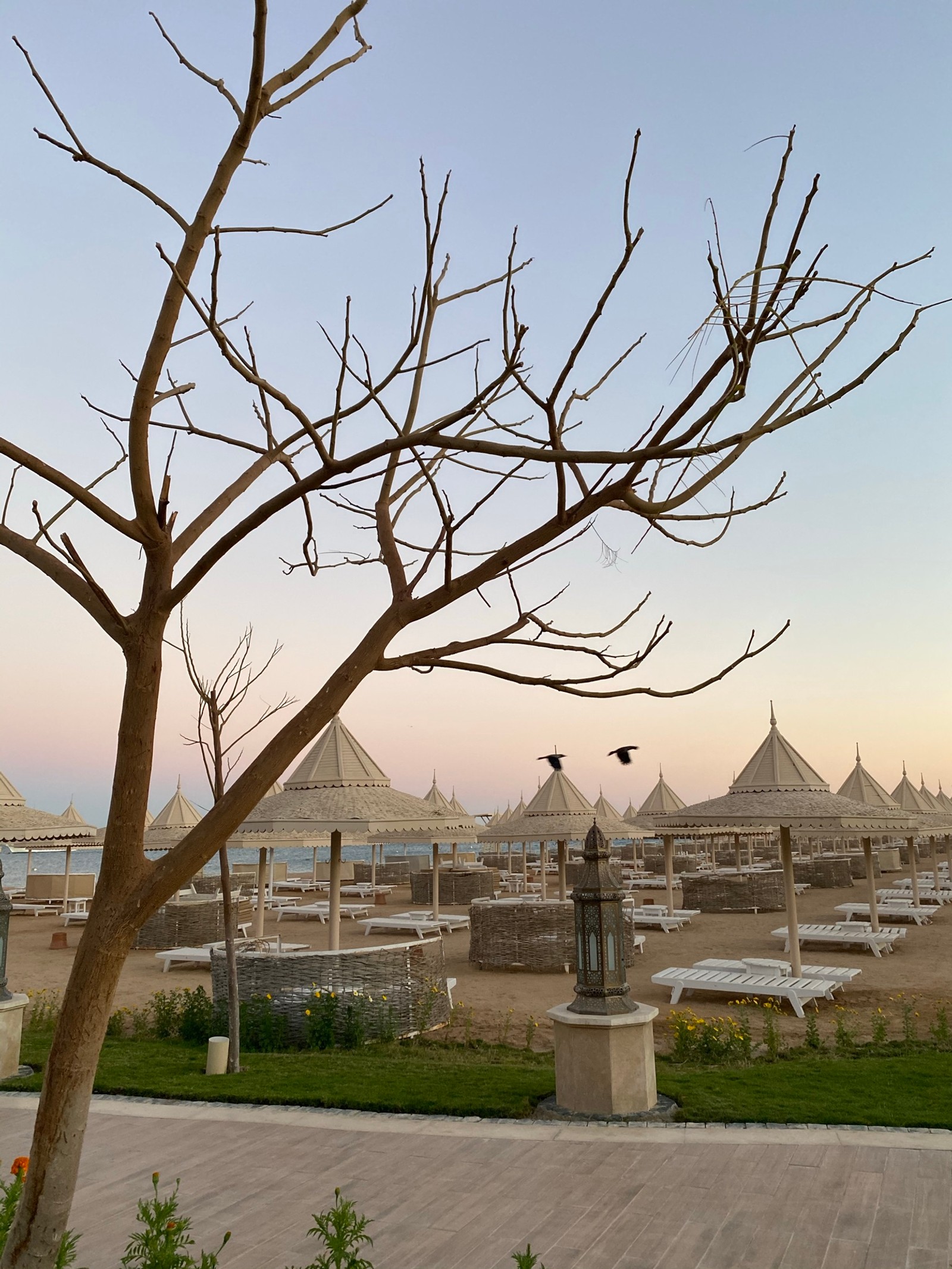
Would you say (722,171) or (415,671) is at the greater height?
(722,171)

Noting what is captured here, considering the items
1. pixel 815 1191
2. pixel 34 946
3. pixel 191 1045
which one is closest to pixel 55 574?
pixel 815 1191

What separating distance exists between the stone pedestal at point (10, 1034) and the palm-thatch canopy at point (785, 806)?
26.8 feet

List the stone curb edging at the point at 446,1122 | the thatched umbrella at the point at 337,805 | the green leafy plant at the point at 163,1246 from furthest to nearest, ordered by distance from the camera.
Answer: the thatched umbrella at the point at 337,805
the stone curb edging at the point at 446,1122
the green leafy plant at the point at 163,1246

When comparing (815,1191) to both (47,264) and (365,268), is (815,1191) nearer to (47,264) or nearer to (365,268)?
(365,268)

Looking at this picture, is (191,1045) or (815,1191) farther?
(191,1045)

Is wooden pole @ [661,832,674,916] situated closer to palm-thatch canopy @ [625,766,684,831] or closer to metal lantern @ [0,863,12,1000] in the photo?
palm-thatch canopy @ [625,766,684,831]

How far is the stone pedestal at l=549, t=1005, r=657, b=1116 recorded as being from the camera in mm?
5809

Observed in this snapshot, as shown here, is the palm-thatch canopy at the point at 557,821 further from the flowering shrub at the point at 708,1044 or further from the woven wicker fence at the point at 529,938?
the flowering shrub at the point at 708,1044

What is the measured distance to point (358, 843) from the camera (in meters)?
23.4

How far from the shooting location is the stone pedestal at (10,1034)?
280 inches

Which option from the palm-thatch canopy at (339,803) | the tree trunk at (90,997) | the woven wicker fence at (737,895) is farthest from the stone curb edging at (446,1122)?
the woven wicker fence at (737,895)

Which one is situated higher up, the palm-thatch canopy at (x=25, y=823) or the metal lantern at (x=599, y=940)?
the palm-thatch canopy at (x=25, y=823)

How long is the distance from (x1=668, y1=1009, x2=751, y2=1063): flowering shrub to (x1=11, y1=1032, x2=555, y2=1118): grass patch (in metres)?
1.20

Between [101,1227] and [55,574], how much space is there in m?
3.23
